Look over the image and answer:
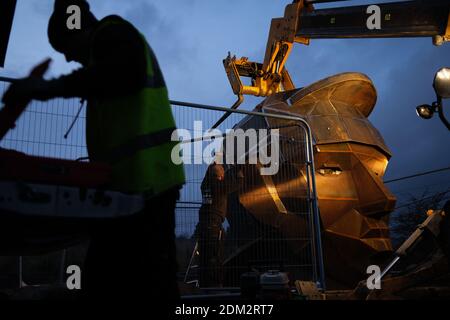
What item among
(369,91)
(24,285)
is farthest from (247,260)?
(369,91)

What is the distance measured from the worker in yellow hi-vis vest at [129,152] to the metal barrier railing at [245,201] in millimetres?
2135

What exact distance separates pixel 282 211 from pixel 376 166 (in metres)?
2.10

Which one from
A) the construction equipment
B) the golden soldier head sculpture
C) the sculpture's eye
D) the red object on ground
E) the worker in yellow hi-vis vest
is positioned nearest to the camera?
the red object on ground

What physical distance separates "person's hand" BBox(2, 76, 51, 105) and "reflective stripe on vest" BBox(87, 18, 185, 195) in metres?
0.25

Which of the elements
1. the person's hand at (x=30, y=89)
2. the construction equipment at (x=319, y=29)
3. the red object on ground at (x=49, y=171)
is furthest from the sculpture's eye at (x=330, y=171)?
the person's hand at (x=30, y=89)

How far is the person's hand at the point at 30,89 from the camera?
1.58 m

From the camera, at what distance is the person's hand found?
5.19 ft

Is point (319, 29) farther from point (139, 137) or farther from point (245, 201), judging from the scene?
point (139, 137)

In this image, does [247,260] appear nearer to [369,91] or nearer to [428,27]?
[369,91]

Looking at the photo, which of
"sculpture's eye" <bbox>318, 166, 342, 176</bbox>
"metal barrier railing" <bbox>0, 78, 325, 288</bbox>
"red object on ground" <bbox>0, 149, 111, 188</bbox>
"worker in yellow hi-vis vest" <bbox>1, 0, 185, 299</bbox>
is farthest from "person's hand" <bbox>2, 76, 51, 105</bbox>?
"sculpture's eye" <bbox>318, 166, 342, 176</bbox>

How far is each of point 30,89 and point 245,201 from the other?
3675 millimetres

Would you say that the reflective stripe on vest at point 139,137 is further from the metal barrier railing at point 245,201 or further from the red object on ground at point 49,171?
the metal barrier railing at point 245,201

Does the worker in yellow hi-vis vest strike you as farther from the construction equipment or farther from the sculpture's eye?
the sculpture's eye

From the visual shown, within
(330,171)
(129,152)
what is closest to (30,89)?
(129,152)
